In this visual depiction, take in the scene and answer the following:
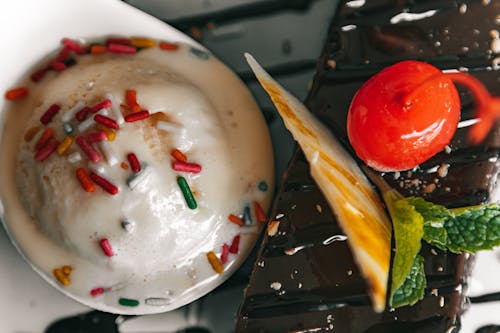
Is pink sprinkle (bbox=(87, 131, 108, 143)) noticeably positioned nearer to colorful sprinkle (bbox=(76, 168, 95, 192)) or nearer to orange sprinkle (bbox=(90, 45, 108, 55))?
colorful sprinkle (bbox=(76, 168, 95, 192))

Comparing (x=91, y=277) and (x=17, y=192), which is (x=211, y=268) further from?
(x=17, y=192)

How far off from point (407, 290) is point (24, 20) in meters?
1.49

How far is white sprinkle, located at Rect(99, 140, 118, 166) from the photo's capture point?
200cm

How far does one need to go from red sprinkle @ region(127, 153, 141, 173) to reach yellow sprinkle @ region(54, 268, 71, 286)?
466 millimetres

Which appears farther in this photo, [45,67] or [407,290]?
[45,67]

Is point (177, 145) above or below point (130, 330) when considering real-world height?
above

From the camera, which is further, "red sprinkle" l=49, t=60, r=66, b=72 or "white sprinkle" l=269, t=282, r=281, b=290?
"red sprinkle" l=49, t=60, r=66, b=72

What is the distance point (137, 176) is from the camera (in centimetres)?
200

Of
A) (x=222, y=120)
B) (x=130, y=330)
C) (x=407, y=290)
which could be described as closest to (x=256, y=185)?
(x=222, y=120)

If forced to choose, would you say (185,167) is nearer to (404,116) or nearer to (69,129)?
(69,129)

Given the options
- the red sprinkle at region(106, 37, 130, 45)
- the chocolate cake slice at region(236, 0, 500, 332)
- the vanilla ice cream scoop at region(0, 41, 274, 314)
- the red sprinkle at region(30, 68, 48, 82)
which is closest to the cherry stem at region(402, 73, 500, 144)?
the chocolate cake slice at region(236, 0, 500, 332)

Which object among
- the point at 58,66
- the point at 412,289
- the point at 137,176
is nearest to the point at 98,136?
the point at 137,176

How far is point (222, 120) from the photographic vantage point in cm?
225

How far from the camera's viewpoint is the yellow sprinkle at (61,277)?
2.18 meters
